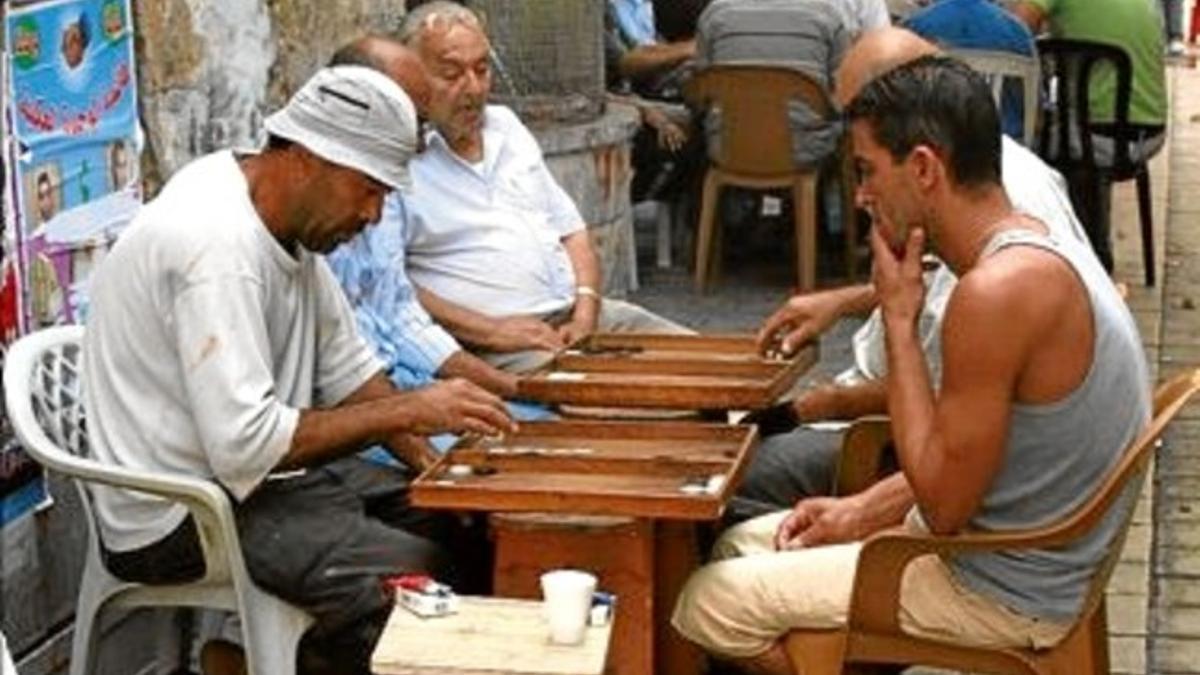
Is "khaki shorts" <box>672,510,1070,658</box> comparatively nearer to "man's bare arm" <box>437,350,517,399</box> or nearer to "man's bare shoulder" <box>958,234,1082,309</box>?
"man's bare shoulder" <box>958,234,1082,309</box>

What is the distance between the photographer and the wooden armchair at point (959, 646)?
4.01 m

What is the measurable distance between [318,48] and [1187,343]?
4302 mm

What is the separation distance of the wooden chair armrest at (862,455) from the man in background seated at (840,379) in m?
0.11

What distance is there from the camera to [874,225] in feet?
13.5

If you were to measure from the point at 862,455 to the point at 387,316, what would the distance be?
111cm

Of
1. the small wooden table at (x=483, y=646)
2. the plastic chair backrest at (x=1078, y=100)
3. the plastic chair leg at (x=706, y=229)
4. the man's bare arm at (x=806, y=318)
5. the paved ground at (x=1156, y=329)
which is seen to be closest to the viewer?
the small wooden table at (x=483, y=646)

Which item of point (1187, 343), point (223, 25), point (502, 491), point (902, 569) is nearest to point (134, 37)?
point (223, 25)

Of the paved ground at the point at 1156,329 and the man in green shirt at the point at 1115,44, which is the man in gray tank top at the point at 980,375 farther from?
the man in green shirt at the point at 1115,44

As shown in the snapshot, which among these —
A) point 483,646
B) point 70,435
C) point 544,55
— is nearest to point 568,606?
point 483,646

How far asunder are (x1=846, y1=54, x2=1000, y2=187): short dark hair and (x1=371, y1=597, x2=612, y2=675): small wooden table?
3.12ft

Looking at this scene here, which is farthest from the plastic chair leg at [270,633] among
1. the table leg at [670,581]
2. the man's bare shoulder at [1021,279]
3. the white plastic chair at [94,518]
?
the man's bare shoulder at [1021,279]

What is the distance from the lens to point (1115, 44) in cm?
965

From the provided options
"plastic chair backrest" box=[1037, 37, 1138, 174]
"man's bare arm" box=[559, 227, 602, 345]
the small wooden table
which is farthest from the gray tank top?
"plastic chair backrest" box=[1037, 37, 1138, 174]

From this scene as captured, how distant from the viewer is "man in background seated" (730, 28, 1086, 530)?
4840 mm
